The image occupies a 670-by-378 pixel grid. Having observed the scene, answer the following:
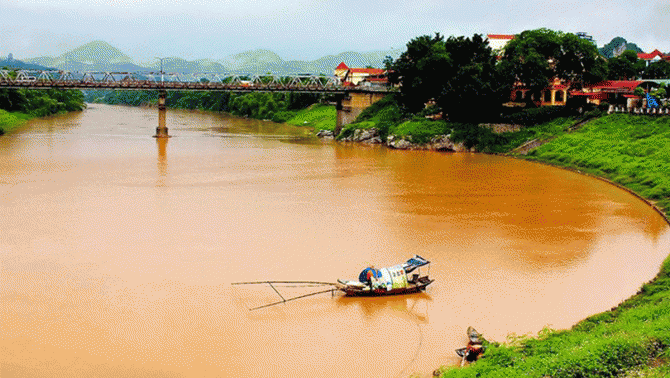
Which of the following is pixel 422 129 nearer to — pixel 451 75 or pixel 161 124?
pixel 451 75

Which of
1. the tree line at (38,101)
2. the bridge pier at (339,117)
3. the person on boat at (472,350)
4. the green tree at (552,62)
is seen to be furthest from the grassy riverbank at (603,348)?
the tree line at (38,101)

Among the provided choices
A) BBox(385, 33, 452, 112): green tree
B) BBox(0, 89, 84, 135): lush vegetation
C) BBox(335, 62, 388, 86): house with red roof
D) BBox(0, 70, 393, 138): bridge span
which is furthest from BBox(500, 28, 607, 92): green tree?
BBox(0, 89, 84, 135): lush vegetation

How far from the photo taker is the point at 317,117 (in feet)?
272

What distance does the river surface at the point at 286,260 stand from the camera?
14.5 metres

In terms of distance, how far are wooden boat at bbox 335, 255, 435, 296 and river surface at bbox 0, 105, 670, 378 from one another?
0.26m

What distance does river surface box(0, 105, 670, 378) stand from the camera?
47.6 feet

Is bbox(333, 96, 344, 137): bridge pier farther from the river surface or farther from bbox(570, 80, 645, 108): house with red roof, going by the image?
the river surface

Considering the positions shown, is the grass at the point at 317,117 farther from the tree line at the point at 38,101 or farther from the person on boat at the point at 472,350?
the person on boat at the point at 472,350

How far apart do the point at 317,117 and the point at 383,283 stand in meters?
66.1

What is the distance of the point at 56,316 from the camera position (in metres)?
16.0

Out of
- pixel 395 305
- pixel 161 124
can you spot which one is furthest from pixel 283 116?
pixel 395 305

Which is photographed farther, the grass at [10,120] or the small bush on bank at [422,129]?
the grass at [10,120]

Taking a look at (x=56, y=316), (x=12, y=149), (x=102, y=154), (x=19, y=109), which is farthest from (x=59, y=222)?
(x=19, y=109)

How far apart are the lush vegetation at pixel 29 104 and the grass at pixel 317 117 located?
31.7m
